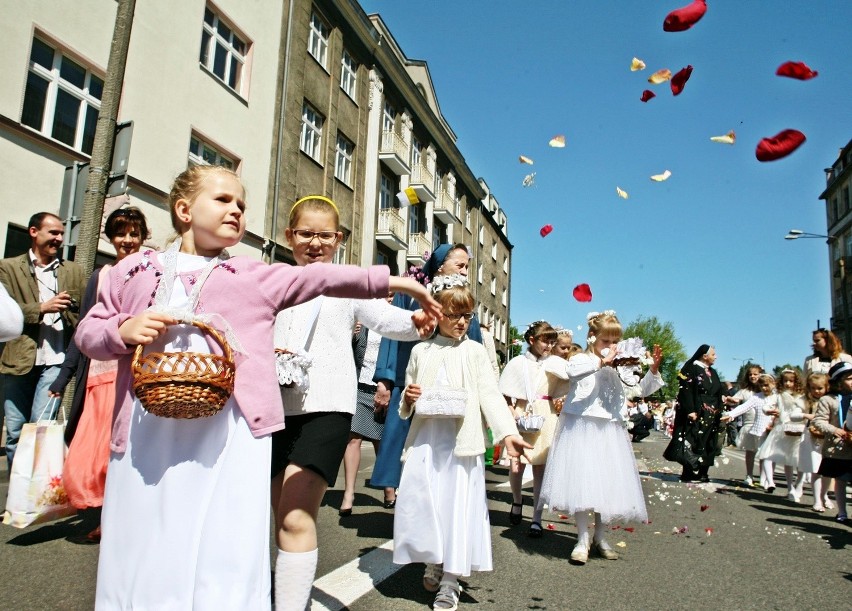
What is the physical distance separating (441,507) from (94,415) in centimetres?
214

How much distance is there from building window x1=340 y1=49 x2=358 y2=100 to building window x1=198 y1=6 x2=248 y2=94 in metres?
5.60

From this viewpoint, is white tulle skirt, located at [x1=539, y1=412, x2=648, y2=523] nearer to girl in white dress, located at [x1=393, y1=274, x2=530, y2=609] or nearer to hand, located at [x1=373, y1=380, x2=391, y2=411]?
girl in white dress, located at [x1=393, y1=274, x2=530, y2=609]

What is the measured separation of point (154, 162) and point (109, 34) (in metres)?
2.36

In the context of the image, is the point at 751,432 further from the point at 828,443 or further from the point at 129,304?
the point at 129,304

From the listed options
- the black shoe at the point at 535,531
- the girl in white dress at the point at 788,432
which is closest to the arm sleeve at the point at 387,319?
the black shoe at the point at 535,531

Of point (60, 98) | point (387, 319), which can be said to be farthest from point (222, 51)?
point (387, 319)

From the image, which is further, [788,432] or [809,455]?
[788,432]

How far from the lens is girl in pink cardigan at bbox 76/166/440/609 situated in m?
1.84

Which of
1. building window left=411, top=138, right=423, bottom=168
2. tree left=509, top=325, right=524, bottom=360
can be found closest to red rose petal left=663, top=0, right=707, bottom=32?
building window left=411, top=138, right=423, bottom=168

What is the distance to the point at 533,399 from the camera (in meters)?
6.70

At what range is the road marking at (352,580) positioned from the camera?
322 cm

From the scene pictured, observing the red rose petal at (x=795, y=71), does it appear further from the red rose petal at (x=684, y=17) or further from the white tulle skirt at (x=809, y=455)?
the white tulle skirt at (x=809, y=455)

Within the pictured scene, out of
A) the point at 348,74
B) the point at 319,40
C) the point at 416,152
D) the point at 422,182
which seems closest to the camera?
the point at 319,40

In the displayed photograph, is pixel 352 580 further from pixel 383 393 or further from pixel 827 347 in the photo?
pixel 827 347
